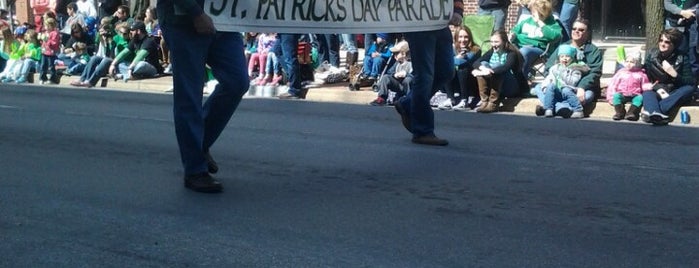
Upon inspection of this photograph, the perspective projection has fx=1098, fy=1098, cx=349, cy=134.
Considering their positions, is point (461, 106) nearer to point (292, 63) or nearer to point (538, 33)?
point (538, 33)

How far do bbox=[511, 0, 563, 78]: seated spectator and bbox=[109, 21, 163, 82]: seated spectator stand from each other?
23.7 ft

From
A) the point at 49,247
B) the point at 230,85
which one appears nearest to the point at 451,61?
the point at 230,85

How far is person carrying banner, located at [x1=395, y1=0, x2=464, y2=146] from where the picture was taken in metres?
8.23

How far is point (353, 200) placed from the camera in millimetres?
6473

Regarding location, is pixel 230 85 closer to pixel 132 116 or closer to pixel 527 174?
pixel 527 174

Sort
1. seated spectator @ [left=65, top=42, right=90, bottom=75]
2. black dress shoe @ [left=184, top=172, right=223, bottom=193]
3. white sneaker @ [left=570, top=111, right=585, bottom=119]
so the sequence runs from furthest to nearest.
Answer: seated spectator @ [left=65, top=42, right=90, bottom=75] < white sneaker @ [left=570, top=111, right=585, bottom=119] < black dress shoe @ [left=184, top=172, right=223, bottom=193]

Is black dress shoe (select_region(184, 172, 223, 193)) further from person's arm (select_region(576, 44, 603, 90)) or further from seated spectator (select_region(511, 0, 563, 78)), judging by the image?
seated spectator (select_region(511, 0, 563, 78))

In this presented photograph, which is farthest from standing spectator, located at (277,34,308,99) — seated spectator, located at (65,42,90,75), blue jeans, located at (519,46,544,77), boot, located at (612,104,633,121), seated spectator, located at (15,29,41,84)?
seated spectator, located at (15,29,41,84)

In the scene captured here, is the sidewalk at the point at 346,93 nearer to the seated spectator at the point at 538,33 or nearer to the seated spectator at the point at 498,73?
the seated spectator at the point at 498,73

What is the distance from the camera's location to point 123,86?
62.9ft

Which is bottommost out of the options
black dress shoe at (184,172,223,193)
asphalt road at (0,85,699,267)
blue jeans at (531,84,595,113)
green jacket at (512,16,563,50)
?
blue jeans at (531,84,595,113)

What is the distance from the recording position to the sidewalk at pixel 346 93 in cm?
1277

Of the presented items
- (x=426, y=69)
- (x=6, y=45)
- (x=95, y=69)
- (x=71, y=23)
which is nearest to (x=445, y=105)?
(x=426, y=69)

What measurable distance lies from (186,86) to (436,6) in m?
2.59
